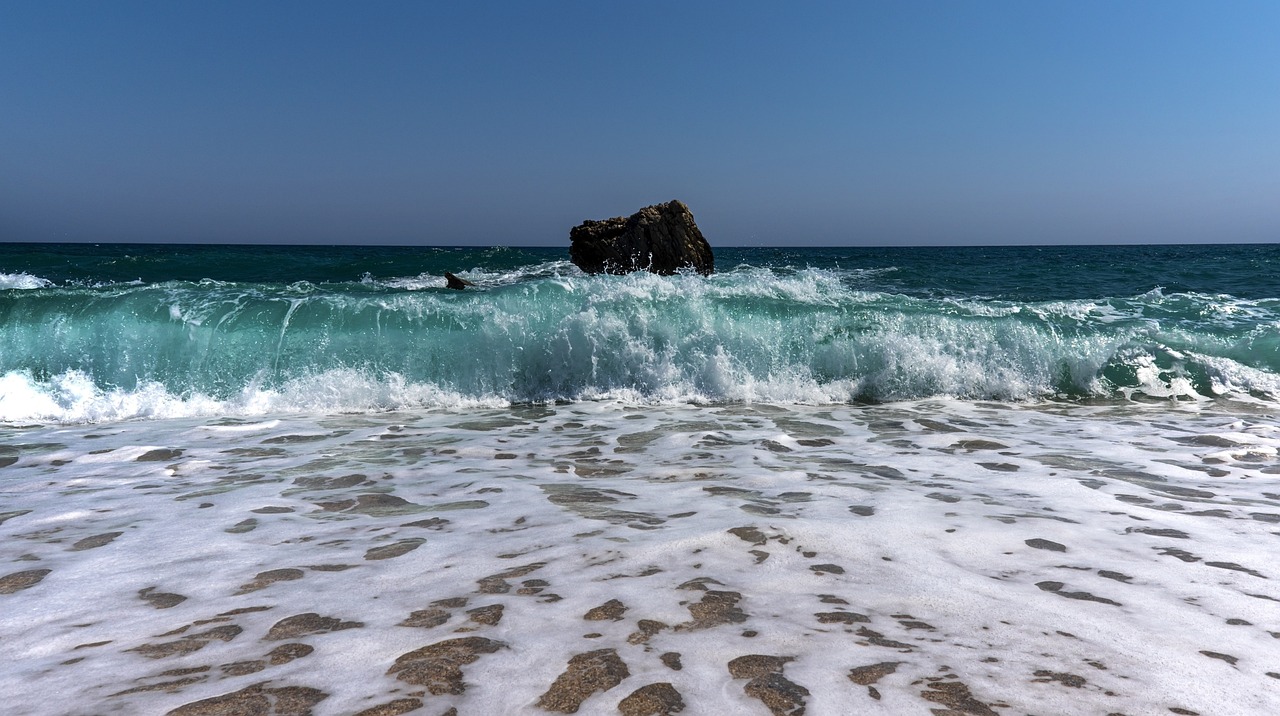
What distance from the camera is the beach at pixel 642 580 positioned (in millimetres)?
1719

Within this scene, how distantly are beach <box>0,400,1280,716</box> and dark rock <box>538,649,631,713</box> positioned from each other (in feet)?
0.03

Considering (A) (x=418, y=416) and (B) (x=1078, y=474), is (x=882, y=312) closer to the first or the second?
(B) (x=1078, y=474)

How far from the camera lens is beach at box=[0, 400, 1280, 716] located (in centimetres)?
172

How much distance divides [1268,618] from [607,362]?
549 cm

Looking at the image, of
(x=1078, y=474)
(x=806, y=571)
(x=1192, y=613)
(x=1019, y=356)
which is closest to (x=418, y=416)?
(x=806, y=571)

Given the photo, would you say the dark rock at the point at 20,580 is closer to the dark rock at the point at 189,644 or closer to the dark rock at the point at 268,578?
the dark rock at the point at 268,578

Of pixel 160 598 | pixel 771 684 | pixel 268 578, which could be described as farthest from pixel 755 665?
pixel 160 598

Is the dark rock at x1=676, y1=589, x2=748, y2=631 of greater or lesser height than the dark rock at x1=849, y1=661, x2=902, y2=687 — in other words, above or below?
below

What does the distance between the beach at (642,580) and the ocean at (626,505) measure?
0.02 metres

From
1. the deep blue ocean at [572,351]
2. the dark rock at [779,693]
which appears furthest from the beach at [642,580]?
the deep blue ocean at [572,351]

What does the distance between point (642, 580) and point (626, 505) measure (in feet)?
3.07

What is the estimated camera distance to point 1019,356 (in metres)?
7.31

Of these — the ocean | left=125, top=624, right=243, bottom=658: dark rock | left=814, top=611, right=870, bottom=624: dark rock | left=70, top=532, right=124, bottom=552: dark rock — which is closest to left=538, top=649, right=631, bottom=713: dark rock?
the ocean

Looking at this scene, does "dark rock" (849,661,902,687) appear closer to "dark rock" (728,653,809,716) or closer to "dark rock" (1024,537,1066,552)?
"dark rock" (728,653,809,716)
